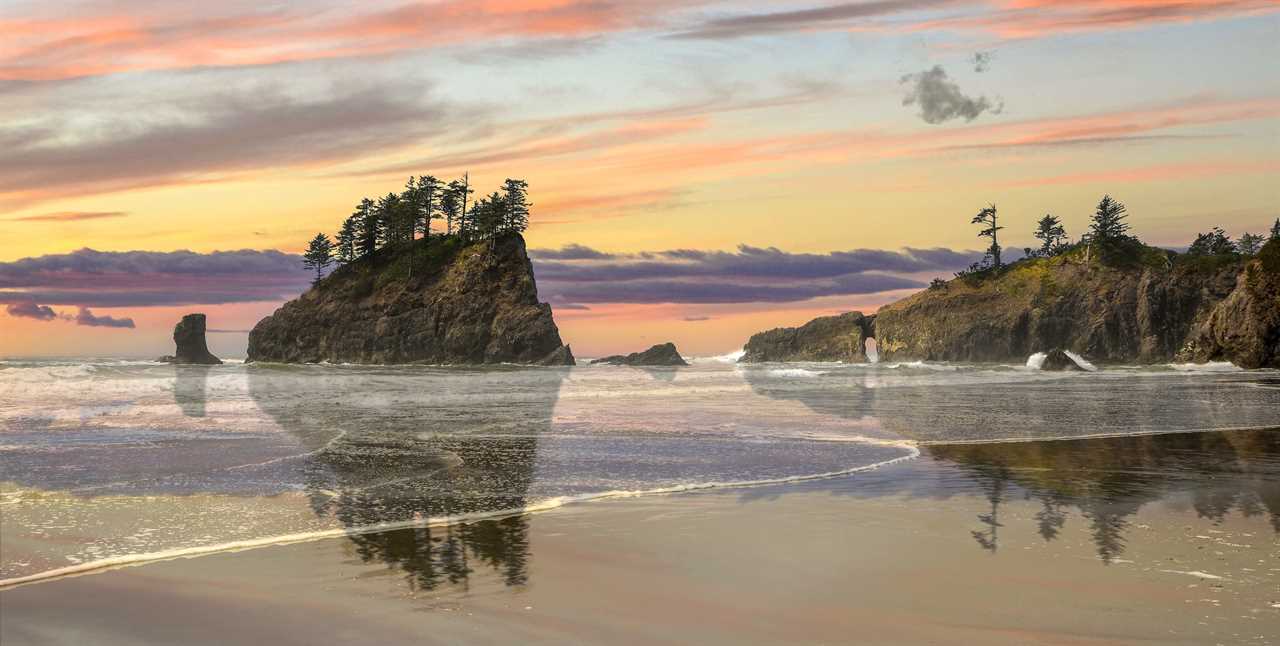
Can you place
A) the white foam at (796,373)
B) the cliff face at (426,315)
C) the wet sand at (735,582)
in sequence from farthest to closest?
the cliff face at (426,315) → the white foam at (796,373) → the wet sand at (735,582)

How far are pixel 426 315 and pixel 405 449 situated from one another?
4093 inches

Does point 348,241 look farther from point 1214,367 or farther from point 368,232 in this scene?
point 1214,367

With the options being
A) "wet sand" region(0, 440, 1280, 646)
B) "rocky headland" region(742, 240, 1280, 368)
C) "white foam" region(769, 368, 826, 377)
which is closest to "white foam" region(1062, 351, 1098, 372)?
"rocky headland" region(742, 240, 1280, 368)

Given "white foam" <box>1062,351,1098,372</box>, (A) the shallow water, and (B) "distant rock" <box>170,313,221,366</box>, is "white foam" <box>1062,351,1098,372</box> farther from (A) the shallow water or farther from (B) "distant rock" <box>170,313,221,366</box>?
(B) "distant rock" <box>170,313,221,366</box>

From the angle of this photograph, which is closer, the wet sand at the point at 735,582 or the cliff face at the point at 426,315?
the wet sand at the point at 735,582

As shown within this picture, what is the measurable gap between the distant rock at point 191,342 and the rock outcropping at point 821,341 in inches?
3299

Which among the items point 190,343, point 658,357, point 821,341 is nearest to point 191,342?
point 190,343

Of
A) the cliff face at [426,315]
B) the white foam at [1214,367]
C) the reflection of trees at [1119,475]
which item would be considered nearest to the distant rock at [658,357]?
the cliff face at [426,315]

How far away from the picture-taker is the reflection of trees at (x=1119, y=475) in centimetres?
979

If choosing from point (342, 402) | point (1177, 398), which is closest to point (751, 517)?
point (342, 402)

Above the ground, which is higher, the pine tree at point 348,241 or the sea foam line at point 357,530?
the pine tree at point 348,241

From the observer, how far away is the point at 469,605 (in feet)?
21.1

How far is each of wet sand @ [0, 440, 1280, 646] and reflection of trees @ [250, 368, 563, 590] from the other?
74 mm

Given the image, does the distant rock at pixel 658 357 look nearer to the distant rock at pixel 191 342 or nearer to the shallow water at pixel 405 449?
the distant rock at pixel 191 342
